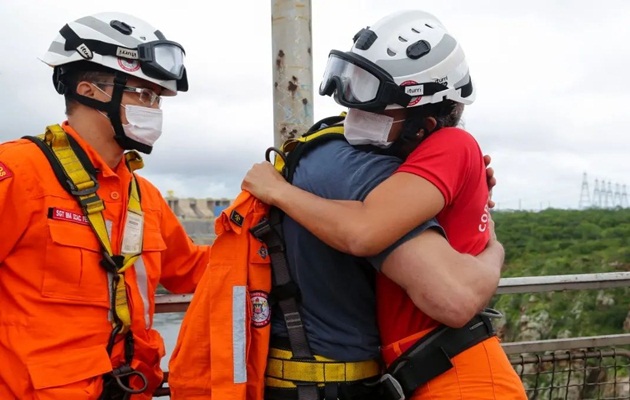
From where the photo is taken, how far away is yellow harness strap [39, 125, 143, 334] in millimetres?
2674

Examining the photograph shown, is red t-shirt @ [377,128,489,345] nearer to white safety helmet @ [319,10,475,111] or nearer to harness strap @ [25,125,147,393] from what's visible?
white safety helmet @ [319,10,475,111]

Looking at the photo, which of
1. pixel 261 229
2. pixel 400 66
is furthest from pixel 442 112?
pixel 261 229

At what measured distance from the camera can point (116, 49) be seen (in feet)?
9.81

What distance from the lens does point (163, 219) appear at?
3.29 metres

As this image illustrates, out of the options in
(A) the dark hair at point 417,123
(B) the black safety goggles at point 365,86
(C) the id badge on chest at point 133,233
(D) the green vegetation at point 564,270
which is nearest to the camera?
(B) the black safety goggles at point 365,86

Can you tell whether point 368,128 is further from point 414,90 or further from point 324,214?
point 324,214

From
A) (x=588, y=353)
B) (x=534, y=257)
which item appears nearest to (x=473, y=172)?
(x=588, y=353)

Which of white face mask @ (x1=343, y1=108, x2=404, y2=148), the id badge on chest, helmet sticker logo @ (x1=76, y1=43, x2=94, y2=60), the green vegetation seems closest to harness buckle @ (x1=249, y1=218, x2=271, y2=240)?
white face mask @ (x1=343, y1=108, x2=404, y2=148)

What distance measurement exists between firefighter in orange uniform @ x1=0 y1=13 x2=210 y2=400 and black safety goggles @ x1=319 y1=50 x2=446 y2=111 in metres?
1.03

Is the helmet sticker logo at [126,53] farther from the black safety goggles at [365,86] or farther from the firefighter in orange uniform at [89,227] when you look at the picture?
the black safety goggles at [365,86]

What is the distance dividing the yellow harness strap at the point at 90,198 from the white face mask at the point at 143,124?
344 millimetres

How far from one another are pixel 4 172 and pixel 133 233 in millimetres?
605

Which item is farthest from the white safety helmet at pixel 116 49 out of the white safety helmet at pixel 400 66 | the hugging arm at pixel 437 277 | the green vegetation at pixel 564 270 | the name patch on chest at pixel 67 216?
the green vegetation at pixel 564 270

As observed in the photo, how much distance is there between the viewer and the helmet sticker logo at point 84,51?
118 inches
